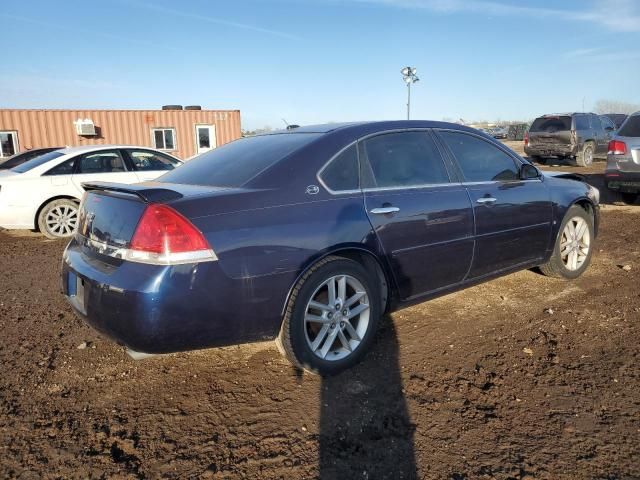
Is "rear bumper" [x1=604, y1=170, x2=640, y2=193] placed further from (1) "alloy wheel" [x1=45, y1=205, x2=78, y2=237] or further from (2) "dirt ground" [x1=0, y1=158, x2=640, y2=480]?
(1) "alloy wheel" [x1=45, y1=205, x2=78, y2=237]

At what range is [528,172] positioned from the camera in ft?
13.5

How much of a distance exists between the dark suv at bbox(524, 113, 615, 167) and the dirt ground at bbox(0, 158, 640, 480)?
13594 millimetres

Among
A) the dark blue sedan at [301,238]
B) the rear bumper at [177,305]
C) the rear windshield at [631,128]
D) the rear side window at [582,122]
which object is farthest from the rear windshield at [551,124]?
the rear bumper at [177,305]

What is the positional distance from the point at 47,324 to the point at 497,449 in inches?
133

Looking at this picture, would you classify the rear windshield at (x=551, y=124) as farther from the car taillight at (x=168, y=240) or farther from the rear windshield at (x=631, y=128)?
the car taillight at (x=168, y=240)

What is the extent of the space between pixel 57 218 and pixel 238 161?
5.42 meters

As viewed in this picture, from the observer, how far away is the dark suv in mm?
15711

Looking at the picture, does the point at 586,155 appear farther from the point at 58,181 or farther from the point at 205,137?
the point at 58,181

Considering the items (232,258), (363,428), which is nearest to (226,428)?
(363,428)

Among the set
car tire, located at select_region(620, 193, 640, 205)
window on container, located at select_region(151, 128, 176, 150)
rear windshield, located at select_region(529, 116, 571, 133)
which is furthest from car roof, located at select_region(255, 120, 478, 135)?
window on container, located at select_region(151, 128, 176, 150)

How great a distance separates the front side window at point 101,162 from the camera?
7633 mm

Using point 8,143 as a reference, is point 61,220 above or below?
below

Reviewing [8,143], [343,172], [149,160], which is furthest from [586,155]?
[8,143]

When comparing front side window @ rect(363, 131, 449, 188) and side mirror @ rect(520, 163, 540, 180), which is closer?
front side window @ rect(363, 131, 449, 188)
